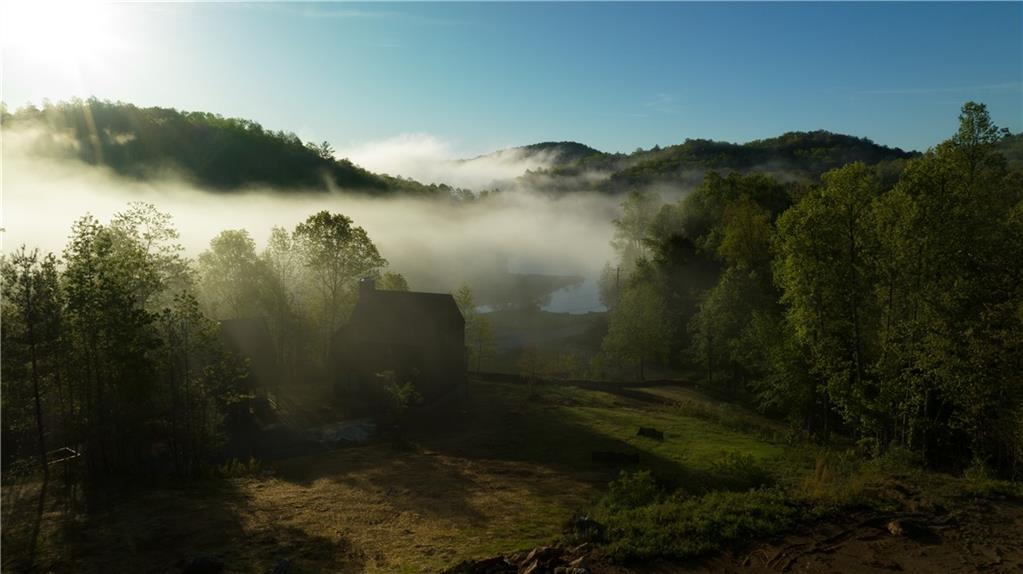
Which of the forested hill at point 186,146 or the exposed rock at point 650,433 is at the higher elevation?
the forested hill at point 186,146

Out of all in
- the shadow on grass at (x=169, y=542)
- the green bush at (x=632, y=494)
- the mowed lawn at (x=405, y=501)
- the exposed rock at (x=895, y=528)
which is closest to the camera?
the exposed rock at (x=895, y=528)

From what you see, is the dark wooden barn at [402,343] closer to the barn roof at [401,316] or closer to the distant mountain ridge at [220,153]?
the barn roof at [401,316]

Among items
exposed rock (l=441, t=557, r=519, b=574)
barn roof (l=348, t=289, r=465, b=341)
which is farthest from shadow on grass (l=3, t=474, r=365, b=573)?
barn roof (l=348, t=289, r=465, b=341)

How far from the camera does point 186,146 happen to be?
117938mm

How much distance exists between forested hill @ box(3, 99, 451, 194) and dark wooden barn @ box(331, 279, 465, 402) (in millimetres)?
88398

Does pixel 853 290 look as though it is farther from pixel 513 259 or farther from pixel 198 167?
pixel 513 259

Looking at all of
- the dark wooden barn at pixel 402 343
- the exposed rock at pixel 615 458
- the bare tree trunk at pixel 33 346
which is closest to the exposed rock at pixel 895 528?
the exposed rock at pixel 615 458

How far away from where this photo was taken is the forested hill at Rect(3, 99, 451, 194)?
103m

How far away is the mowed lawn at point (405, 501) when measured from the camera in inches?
643

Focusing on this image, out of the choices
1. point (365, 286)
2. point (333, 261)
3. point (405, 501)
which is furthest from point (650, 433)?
point (333, 261)

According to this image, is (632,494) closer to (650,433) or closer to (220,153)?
(650,433)

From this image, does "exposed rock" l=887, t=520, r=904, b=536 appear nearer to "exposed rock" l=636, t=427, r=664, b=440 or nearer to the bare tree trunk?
"exposed rock" l=636, t=427, r=664, b=440

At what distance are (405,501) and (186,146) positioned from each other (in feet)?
400

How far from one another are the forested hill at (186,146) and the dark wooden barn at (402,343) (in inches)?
3480
